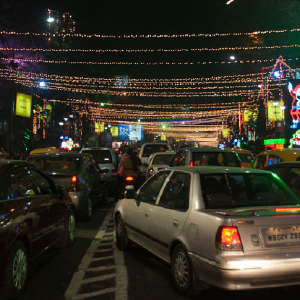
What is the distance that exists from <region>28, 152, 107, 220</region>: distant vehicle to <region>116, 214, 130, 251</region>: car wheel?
2.26 meters

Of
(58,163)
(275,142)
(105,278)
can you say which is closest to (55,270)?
(105,278)

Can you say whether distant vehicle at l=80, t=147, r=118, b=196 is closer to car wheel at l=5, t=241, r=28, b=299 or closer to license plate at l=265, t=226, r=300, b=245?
car wheel at l=5, t=241, r=28, b=299

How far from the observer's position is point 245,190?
5.17m

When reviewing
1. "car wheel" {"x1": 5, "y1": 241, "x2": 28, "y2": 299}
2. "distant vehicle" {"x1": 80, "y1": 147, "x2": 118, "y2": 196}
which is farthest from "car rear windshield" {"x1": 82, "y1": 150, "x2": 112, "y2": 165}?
"car wheel" {"x1": 5, "y1": 241, "x2": 28, "y2": 299}

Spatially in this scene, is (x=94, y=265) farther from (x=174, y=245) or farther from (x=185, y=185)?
(x=185, y=185)

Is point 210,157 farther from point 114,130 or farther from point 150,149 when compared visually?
point 114,130

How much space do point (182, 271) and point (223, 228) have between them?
94 centimetres

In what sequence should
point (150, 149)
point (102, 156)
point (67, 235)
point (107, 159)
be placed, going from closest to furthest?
point (67, 235) → point (107, 159) → point (102, 156) → point (150, 149)

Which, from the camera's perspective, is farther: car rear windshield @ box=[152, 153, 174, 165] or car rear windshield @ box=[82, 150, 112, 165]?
car rear windshield @ box=[82, 150, 112, 165]

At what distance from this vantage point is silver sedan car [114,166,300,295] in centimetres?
391

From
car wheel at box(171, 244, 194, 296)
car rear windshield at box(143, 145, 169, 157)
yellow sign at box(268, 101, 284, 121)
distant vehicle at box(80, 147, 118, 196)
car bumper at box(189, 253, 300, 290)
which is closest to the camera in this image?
car bumper at box(189, 253, 300, 290)

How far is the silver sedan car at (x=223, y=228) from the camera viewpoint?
391 cm

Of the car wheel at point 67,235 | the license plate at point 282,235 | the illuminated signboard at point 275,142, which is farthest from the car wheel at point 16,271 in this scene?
the illuminated signboard at point 275,142

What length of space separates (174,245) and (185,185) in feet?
2.58
